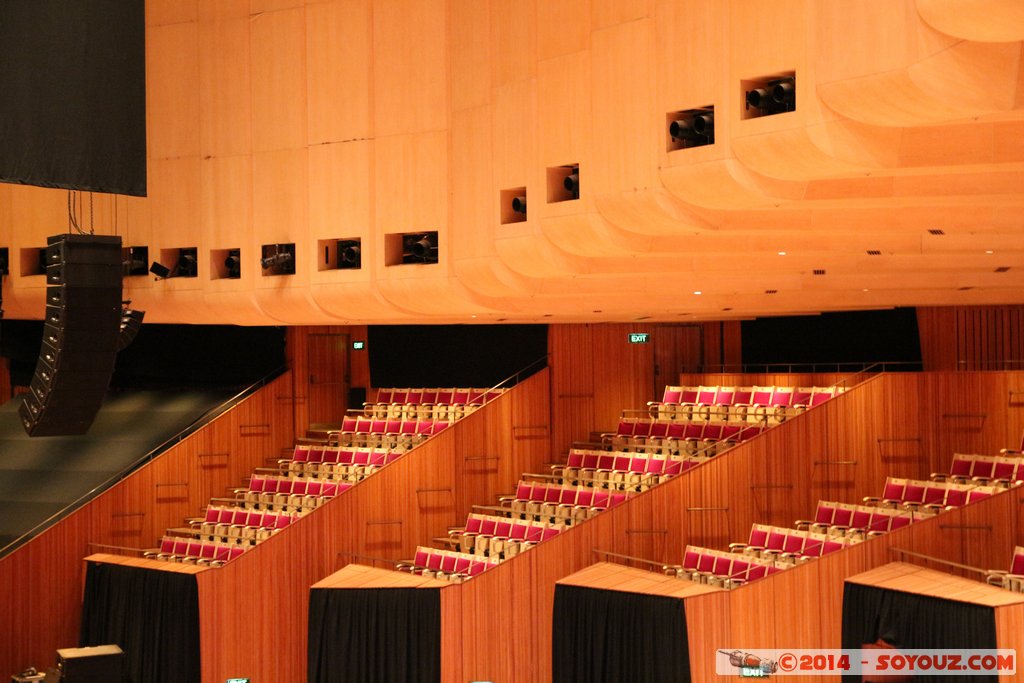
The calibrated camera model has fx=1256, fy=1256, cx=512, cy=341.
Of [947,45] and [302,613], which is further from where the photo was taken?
[302,613]

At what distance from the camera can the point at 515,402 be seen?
41.1 ft

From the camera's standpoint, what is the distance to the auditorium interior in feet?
19.1

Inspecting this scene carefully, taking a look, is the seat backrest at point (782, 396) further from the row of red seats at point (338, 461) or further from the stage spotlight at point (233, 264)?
the stage spotlight at point (233, 264)

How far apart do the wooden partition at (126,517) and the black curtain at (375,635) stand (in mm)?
2834

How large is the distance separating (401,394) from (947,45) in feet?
33.1

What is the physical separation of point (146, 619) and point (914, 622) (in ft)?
20.6

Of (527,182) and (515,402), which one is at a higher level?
(527,182)

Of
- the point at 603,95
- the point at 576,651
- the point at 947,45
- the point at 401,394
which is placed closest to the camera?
the point at 947,45

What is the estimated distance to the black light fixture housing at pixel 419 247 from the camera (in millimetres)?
8867

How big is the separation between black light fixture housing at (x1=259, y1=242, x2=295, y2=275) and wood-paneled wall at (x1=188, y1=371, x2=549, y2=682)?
79.4 inches

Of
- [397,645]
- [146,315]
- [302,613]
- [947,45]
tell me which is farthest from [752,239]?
[146,315]

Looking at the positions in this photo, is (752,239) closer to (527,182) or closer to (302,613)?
(527,182)

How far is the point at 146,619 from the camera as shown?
34.0ft

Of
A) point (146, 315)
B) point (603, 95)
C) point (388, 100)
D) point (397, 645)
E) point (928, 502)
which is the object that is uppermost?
point (388, 100)
